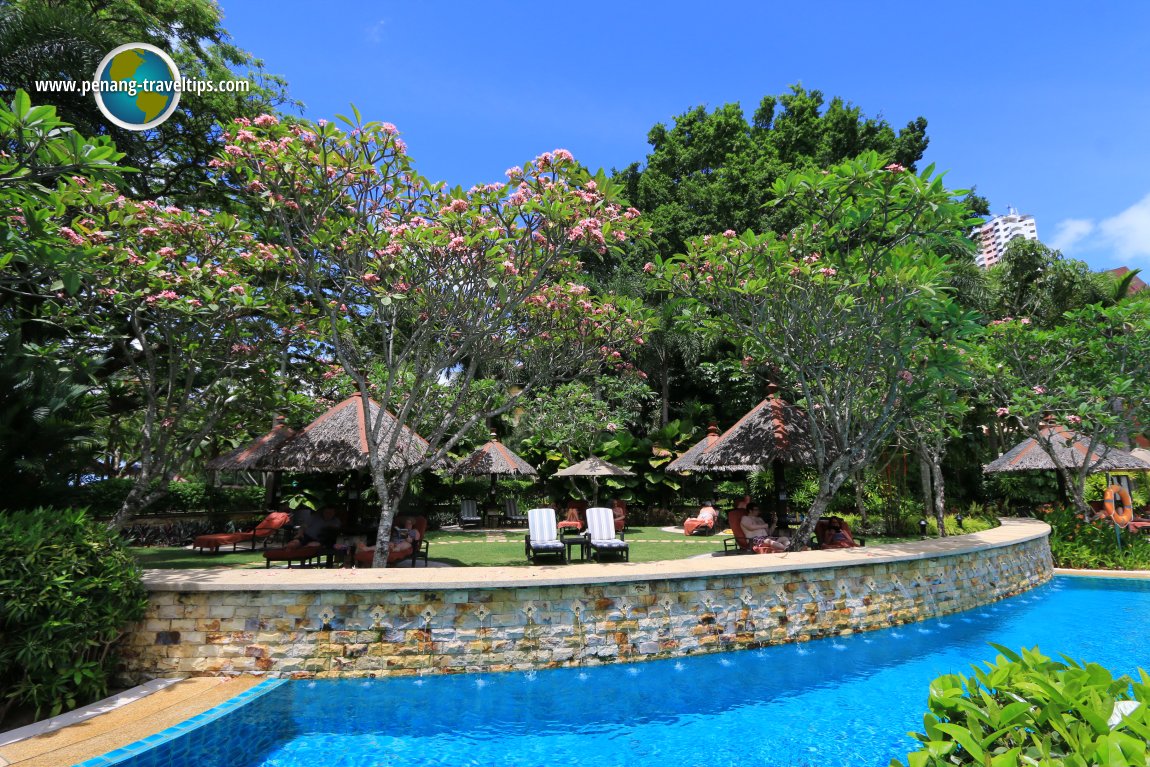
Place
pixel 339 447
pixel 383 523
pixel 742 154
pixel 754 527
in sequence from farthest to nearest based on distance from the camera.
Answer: pixel 742 154 < pixel 754 527 < pixel 339 447 < pixel 383 523

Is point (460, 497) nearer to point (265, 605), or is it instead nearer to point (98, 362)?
point (98, 362)

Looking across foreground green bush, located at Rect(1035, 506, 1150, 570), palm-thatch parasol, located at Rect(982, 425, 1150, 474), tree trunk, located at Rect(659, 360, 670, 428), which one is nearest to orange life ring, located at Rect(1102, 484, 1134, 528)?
foreground green bush, located at Rect(1035, 506, 1150, 570)

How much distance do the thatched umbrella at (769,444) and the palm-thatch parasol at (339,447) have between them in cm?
613

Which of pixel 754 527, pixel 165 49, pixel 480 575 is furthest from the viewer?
pixel 165 49

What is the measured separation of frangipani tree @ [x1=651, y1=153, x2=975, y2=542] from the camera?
8961mm

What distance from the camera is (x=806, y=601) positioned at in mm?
8195

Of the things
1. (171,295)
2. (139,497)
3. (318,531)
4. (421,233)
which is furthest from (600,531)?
(139,497)

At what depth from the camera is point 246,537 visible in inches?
555

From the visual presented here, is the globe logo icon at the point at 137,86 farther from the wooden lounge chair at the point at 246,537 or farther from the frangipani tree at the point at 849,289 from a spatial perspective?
the frangipani tree at the point at 849,289

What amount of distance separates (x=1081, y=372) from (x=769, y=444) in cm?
892

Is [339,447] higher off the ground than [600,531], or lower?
higher

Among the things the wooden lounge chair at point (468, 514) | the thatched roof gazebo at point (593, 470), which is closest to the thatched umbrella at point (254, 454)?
the wooden lounge chair at point (468, 514)

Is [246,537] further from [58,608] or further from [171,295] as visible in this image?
[58,608]

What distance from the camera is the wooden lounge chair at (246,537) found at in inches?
519
